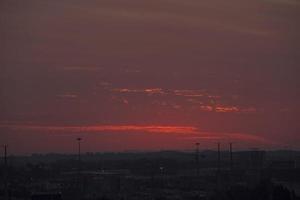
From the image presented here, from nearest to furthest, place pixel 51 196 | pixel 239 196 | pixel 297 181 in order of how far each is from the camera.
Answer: pixel 51 196 < pixel 239 196 < pixel 297 181

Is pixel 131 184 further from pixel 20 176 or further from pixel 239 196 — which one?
pixel 239 196

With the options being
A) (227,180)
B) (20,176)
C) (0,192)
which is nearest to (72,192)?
(0,192)

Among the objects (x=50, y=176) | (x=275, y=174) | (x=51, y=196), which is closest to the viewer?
(x=51, y=196)

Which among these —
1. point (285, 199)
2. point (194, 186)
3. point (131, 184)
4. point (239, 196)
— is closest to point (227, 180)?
point (194, 186)

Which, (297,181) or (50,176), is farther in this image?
(50,176)

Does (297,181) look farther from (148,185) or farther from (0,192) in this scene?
(0,192)

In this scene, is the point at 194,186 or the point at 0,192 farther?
the point at 194,186

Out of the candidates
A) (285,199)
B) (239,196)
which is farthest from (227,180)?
(285,199)

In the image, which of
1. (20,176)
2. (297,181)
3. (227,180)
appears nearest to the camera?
(297,181)

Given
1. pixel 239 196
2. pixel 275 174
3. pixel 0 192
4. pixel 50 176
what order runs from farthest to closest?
pixel 50 176 < pixel 275 174 < pixel 0 192 < pixel 239 196
